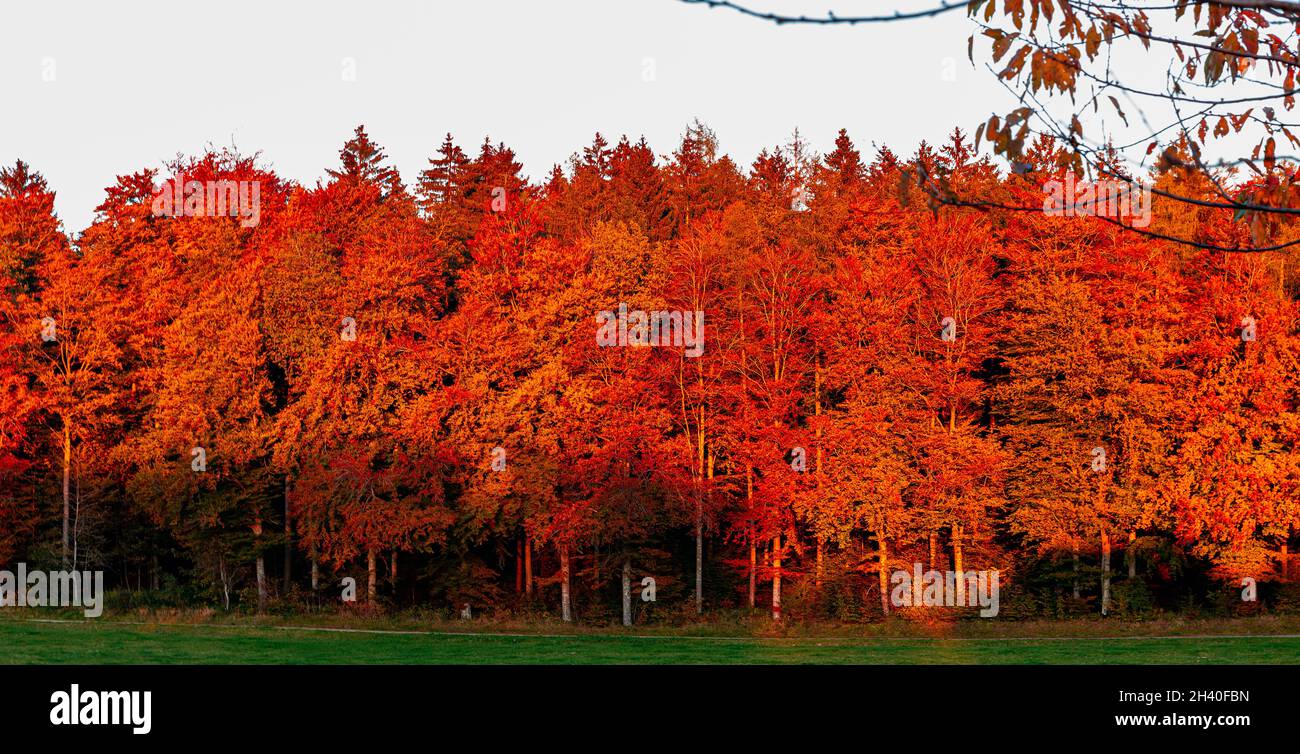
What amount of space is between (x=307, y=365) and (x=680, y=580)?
12391 millimetres

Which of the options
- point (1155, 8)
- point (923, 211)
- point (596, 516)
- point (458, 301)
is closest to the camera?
point (1155, 8)

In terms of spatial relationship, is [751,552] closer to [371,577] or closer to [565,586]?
[565,586]

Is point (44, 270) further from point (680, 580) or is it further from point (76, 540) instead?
point (680, 580)

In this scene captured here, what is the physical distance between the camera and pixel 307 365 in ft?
123

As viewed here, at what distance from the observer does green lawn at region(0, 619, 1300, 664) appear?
20.0 meters

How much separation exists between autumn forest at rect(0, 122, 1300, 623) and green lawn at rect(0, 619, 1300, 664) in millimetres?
7416

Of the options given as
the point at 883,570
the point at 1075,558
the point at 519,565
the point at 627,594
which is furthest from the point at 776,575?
the point at 519,565

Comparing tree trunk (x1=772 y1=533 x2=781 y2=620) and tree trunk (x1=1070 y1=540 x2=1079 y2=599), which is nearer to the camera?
tree trunk (x1=1070 y1=540 x2=1079 y2=599)

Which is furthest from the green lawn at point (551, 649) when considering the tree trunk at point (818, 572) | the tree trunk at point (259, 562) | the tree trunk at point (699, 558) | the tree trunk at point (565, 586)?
the tree trunk at point (259, 562)

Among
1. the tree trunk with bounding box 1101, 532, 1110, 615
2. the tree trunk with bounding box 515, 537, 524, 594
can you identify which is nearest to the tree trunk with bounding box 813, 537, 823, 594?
the tree trunk with bounding box 1101, 532, 1110, 615

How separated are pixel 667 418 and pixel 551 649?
13249 millimetres

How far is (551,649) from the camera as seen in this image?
23.0 metres

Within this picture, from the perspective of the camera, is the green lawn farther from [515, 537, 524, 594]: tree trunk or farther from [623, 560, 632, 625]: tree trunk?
[515, 537, 524, 594]: tree trunk
